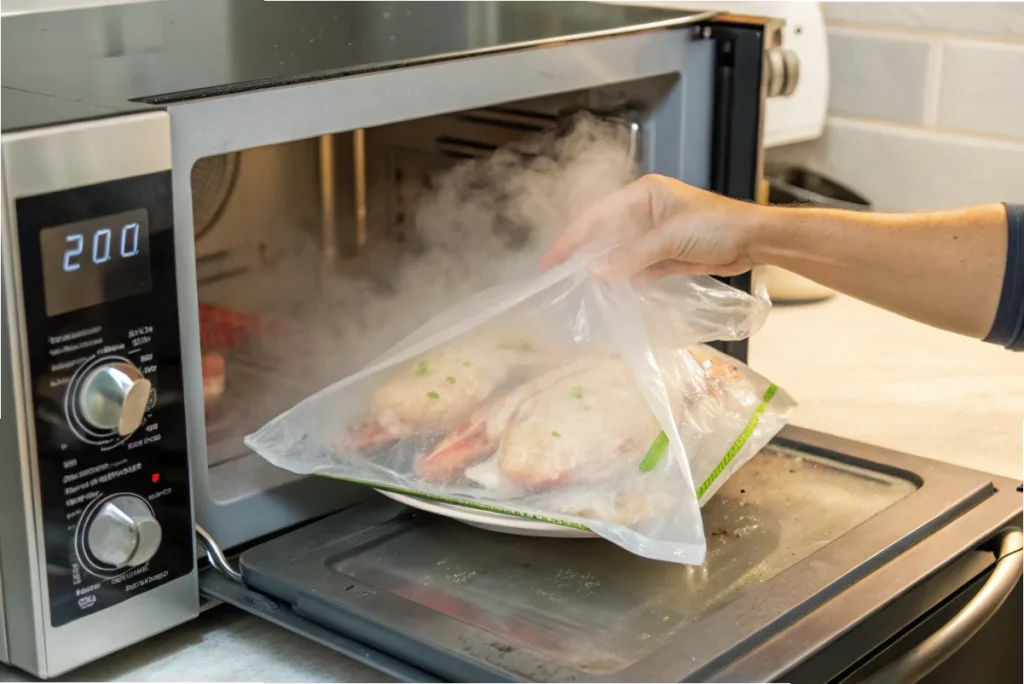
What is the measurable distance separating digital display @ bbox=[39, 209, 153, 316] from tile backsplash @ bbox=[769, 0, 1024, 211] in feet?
3.72

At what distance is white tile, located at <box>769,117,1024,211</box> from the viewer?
4.95ft

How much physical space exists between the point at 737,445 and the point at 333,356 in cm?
34

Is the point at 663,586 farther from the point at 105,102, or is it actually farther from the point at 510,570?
the point at 105,102

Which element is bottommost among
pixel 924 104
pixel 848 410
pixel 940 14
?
pixel 848 410

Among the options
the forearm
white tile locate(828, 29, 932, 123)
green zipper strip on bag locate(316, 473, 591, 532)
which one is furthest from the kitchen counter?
white tile locate(828, 29, 932, 123)

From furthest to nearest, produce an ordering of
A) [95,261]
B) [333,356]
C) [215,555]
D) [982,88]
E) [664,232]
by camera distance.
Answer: [982,88] < [333,356] < [664,232] < [215,555] < [95,261]

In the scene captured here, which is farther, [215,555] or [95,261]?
[215,555]

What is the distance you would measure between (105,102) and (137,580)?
0.84 feet

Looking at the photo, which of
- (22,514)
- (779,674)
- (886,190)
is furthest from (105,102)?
(886,190)

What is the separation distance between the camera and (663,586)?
718 mm

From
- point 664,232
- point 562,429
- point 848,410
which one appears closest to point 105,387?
point 562,429

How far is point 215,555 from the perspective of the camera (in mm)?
723

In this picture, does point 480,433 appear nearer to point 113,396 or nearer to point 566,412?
point 566,412

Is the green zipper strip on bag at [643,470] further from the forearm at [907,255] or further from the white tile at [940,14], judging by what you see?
the white tile at [940,14]
